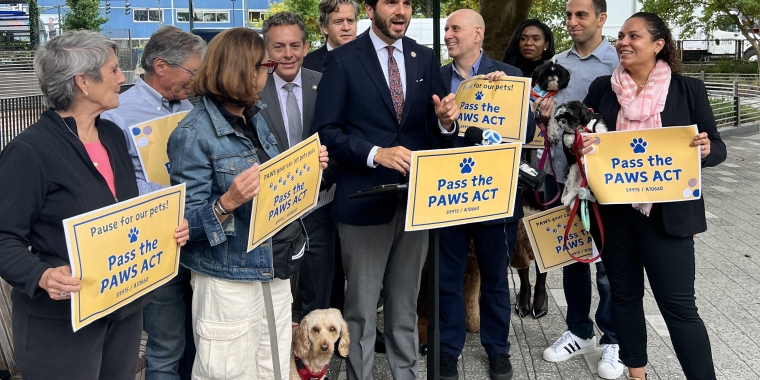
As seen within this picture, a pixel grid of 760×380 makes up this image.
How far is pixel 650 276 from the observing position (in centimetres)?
417

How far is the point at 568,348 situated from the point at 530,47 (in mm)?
2093

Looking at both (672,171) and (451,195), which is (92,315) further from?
(672,171)

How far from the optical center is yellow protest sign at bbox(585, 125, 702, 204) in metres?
3.97

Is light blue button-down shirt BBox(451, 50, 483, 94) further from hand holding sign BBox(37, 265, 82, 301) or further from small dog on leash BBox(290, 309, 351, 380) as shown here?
hand holding sign BBox(37, 265, 82, 301)

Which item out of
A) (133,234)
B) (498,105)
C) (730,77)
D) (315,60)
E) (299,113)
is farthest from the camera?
(730,77)

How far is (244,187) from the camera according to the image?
9.87 feet

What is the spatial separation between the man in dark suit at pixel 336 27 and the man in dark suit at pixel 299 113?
73cm

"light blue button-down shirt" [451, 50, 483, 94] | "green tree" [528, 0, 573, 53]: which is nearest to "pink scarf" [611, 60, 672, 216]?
"light blue button-down shirt" [451, 50, 483, 94]

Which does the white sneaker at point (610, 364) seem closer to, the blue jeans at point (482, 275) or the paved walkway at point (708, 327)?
the paved walkway at point (708, 327)

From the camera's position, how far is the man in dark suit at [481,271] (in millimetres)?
4758

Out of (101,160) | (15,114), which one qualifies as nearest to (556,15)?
(15,114)

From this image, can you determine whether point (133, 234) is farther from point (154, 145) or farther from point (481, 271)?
point (481, 271)

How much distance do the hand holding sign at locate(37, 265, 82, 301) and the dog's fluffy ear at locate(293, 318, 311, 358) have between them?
5.81 feet

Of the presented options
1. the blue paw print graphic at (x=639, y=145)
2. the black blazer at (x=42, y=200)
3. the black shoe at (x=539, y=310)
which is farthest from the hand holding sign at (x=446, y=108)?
the black shoe at (x=539, y=310)
